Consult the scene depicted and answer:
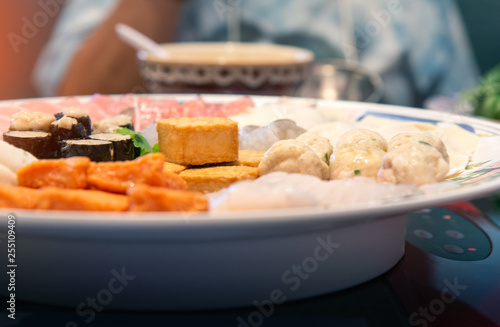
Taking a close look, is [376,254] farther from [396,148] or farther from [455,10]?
[455,10]

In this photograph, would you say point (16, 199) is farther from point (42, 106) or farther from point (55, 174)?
point (42, 106)

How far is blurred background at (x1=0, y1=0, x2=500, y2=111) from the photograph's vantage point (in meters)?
3.94

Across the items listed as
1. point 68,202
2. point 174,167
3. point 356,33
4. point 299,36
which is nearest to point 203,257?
point 68,202

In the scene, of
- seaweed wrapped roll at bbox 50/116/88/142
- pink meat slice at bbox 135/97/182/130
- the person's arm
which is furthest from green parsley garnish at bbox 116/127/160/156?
the person's arm

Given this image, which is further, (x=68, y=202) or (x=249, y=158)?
(x=249, y=158)

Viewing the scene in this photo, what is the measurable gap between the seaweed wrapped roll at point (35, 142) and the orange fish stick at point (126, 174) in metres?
0.33

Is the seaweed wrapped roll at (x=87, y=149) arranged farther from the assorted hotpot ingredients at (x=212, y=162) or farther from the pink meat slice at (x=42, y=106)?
the pink meat slice at (x=42, y=106)

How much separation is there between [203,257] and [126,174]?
240mm

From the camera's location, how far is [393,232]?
37.5 inches

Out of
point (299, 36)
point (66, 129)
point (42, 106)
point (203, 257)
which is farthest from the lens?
point (299, 36)

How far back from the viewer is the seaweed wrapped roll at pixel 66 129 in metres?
1.23

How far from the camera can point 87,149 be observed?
3.80 ft

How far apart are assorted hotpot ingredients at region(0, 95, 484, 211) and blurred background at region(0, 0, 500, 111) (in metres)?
2.66

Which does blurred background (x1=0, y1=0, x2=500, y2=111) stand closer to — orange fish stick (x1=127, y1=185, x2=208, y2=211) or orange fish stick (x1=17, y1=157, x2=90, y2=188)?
orange fish stick (x1=17, y1=157, x2=90, y2=188)
